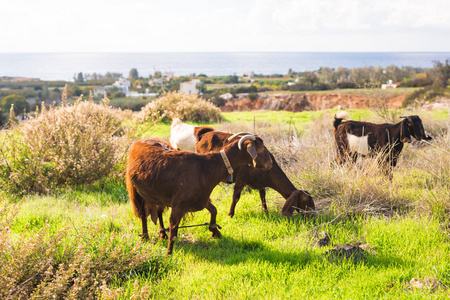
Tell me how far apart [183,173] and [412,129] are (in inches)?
189

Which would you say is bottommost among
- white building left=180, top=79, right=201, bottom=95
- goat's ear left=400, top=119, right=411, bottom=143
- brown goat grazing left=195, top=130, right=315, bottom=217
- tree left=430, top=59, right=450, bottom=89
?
brown goat grazing left=195, top=130, right=315, bottom=217

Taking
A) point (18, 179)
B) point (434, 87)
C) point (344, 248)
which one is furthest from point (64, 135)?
point (434, 87)

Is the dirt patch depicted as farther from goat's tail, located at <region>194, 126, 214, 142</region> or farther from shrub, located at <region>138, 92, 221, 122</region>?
goat's tail, located at <region>194, 126, 214, 142</region>

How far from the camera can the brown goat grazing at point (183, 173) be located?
452 centimetres

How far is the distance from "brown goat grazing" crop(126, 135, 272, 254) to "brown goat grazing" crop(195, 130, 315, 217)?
0.94 meters

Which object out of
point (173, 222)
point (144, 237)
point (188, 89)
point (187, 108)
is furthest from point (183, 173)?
point (188, 89)

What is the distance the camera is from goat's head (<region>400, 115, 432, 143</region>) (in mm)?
6820

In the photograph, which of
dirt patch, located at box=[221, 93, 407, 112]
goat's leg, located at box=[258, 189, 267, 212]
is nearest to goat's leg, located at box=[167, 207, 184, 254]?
goat's leg, located at box=[258, 189, 267, 212]

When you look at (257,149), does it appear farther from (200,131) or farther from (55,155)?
(55,155)

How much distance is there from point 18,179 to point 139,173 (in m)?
4.04

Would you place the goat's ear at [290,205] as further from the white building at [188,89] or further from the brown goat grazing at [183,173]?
the white building at [188,89]

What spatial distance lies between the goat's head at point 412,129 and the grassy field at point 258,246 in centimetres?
50

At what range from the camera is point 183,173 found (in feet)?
14.9

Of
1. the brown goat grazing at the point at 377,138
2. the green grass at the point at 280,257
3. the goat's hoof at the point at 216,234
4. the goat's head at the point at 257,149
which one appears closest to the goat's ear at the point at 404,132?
the brown goat grazing at the point at 377,138
